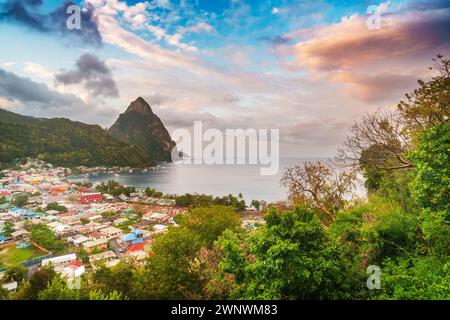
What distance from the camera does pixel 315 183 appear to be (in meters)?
7.50

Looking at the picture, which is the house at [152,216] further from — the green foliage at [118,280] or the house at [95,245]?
the green foliage at [118,280]

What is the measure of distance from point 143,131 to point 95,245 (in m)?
93.2

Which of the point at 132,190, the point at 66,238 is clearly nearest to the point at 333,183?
the point at 66,238

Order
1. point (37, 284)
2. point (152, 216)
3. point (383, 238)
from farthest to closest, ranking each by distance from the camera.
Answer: point (152, 216)
point (37, 284)
point (383, 238)

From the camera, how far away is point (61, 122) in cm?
6825

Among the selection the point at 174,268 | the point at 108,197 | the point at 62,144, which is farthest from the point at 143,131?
the point at 174,268

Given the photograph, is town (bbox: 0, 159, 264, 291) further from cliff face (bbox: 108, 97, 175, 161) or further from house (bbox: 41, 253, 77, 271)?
cliff face (bbox: 108, 97, 175, 161)

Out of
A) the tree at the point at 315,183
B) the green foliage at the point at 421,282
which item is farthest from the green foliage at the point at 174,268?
the green foliage at the point at 421,282

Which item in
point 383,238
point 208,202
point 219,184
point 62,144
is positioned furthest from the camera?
point 62,144

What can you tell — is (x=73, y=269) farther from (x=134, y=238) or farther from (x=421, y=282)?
(x=421, y=282)

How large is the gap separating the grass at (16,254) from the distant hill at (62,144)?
Answer: 38.5 metres

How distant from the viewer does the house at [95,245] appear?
13352 millimetres

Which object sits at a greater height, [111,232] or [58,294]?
[58,294]

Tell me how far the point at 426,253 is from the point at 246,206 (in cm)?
2251
